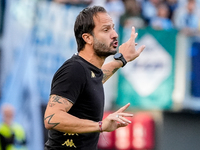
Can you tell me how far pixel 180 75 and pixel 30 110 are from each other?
147 inches

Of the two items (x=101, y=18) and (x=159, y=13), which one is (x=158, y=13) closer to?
(x=159, y=13)

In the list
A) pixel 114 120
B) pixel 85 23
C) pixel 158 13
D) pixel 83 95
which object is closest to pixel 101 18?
pixel 85 23

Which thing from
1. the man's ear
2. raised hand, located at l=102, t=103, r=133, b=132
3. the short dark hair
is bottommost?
raised hand, located at l=102, t=103, r=133, b=132

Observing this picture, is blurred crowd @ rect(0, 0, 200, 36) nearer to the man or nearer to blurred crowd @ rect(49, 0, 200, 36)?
blurred crowd @ rect(49, 0, 200, 36)

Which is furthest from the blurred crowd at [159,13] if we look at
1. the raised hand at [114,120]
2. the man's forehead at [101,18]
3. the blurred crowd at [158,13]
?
the raised hand at [114,120]

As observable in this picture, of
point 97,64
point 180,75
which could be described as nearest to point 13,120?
point 180,75

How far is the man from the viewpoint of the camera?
3.72 metres

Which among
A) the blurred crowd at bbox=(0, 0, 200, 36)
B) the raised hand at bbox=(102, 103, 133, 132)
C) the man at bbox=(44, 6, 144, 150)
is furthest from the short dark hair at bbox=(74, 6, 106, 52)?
the blurred crowd at bbox=(0, 0, 200, 36)

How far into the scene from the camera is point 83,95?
4.00m

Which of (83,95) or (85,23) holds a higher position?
(85,23)

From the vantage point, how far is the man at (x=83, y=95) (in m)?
3.72

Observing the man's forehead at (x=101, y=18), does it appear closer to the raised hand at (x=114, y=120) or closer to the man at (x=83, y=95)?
the man at (x=83, y=95)

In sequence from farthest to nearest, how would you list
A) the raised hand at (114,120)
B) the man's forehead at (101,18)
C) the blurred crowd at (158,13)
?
the blurred crowd at (158,13)
the man's forehead at (101,18)
the raised hand at (114,120)

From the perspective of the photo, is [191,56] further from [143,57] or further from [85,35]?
[85,35]
